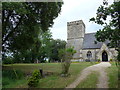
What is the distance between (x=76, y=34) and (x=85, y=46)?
608 cm

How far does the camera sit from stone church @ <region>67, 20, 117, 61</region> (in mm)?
40416

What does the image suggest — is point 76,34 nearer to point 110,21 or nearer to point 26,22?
point 26,22

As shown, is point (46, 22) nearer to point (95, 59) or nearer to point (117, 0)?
point (117, 0)

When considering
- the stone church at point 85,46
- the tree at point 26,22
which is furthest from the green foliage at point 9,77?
the stone church at point 85,46

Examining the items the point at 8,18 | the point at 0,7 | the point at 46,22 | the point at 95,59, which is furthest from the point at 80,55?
the point at 0,7

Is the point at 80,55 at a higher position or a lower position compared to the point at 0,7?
lower

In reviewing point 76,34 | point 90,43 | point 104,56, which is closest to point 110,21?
point 104,56

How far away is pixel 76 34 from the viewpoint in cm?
4828

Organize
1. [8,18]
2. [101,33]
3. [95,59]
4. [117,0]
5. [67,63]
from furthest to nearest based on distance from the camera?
[95,59] < [8,18] < [67,63] < [101,33] < [117,0]

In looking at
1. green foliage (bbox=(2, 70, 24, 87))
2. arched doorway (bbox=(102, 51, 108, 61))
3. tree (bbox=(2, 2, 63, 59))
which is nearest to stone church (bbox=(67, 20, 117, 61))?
arched doorway (bbox=(102, 51, 108, 61))

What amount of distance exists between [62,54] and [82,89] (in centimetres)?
532

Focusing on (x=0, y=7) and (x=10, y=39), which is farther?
(x=10, y=39)

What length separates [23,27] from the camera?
15.4 metres

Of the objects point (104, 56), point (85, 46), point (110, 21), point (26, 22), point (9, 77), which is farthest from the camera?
point (85, 46)
